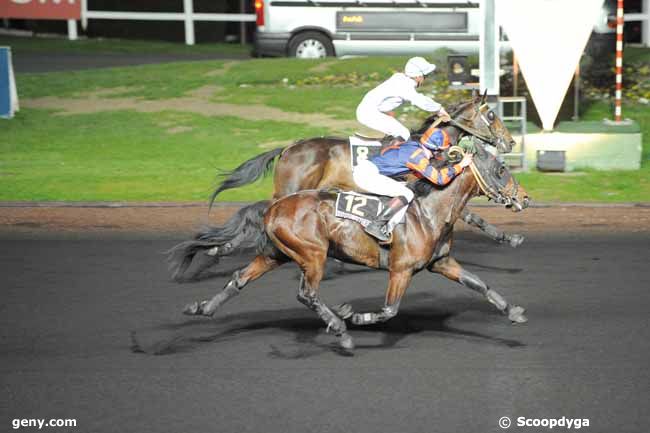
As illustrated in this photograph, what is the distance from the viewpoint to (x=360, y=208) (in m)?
8.44

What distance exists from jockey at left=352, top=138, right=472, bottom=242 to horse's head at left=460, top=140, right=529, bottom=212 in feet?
0.33

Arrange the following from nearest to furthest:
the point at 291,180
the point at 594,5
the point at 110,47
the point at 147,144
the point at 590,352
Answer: the point at 590,352 → the point at 291,180 → the point at 594,5 → the point at 147,144 → the point at 110,47

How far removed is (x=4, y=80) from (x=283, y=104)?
5423 millimetres

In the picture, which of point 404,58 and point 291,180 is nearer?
point 291,180

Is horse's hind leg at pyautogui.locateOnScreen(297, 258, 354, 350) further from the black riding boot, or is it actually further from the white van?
the white van

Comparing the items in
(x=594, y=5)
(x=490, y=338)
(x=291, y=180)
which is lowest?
(x=490, y=338)

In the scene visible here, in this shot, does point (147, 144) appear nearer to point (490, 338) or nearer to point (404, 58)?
point (404, 58)

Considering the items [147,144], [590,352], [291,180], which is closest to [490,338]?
[590,352]

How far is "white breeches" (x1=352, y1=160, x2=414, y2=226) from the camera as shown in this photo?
8432mm

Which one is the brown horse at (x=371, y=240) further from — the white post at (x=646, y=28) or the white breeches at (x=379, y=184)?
the white post at (x=646, y=28)

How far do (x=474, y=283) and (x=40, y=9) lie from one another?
19768mm

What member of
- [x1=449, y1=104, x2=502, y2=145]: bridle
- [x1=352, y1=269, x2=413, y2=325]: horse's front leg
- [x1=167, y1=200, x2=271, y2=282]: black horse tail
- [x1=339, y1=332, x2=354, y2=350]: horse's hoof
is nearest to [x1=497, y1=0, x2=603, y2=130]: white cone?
[x1=449, y1=104, x2=502, y2=145]: bridle

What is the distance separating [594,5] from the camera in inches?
669

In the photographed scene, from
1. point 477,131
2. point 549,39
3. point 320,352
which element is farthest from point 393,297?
point 549,39
